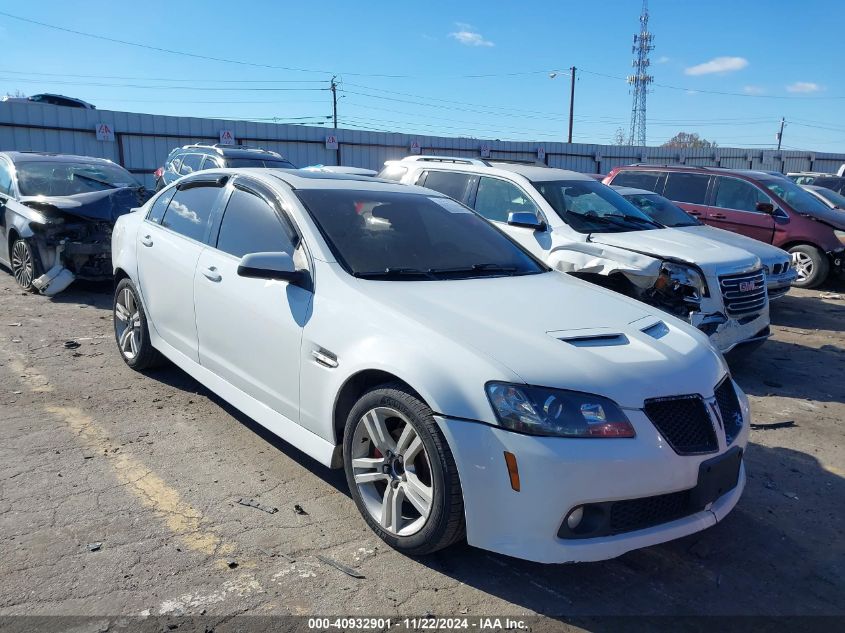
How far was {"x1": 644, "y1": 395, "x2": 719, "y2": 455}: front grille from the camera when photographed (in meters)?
2.83

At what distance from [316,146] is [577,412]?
20.2 metres

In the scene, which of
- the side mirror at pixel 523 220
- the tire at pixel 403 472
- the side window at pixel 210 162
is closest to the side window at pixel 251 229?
the tire at pixel 403 472

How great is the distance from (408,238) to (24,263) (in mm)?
6496

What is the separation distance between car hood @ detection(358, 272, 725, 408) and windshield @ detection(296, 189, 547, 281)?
188 millimetres

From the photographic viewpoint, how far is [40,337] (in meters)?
6.54

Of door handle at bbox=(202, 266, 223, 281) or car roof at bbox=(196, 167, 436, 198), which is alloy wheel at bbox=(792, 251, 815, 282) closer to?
car roof at bbox=(196, 167, 436, 198)

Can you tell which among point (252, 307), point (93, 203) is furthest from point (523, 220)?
point (93, 203)

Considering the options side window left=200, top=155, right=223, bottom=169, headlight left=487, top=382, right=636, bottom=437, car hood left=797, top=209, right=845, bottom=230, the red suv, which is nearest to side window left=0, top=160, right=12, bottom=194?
side window left=200, top=155, right=223, bottom=169

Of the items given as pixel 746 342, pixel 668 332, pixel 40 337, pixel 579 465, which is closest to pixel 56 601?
pixel 579 465

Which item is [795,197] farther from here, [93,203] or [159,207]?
[93,203]

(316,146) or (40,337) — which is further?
(316,146)

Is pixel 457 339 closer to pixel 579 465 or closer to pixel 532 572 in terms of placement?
pixel 579 465

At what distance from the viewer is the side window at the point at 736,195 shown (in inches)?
433

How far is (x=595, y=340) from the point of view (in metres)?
3.12
